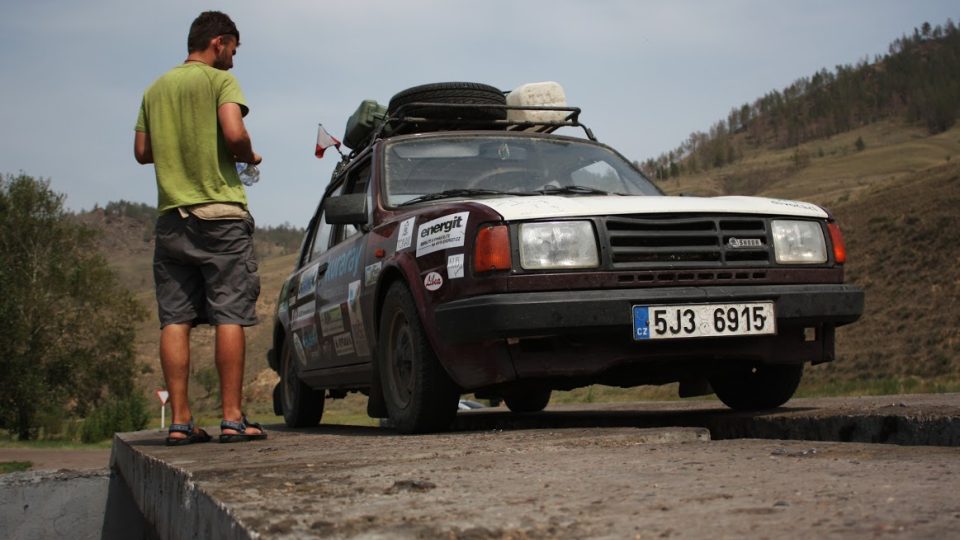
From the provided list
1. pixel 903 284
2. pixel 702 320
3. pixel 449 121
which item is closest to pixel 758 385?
pixel 702 320

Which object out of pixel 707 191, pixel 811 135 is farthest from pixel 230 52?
pixel 811 135

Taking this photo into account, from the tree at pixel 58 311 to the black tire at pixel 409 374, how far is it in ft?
144

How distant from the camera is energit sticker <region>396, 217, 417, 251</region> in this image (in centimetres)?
509

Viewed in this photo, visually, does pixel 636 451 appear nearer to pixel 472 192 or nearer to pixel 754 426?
pixel 754 426

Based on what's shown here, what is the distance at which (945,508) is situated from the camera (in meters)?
2.03

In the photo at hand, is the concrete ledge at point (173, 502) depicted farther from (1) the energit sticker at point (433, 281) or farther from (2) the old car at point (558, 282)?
(1) the energit sticker at point (433, 281)

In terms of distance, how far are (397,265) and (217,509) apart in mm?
2760

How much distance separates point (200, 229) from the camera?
5086 mm

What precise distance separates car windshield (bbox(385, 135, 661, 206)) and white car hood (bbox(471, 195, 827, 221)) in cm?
79

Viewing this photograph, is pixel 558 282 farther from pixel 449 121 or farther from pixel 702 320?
pixel 449 121

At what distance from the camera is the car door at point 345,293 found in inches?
232

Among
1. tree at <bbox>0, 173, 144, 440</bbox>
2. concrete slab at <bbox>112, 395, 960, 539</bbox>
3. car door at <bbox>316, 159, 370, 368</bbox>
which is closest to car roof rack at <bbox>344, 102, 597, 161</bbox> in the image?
car door at <bbox>316, 159, 370, 368</bbox>

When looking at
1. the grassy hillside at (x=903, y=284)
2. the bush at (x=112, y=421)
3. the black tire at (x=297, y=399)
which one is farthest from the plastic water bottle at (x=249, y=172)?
the bush at (x=112, y=421)

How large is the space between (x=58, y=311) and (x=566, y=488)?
164ft
